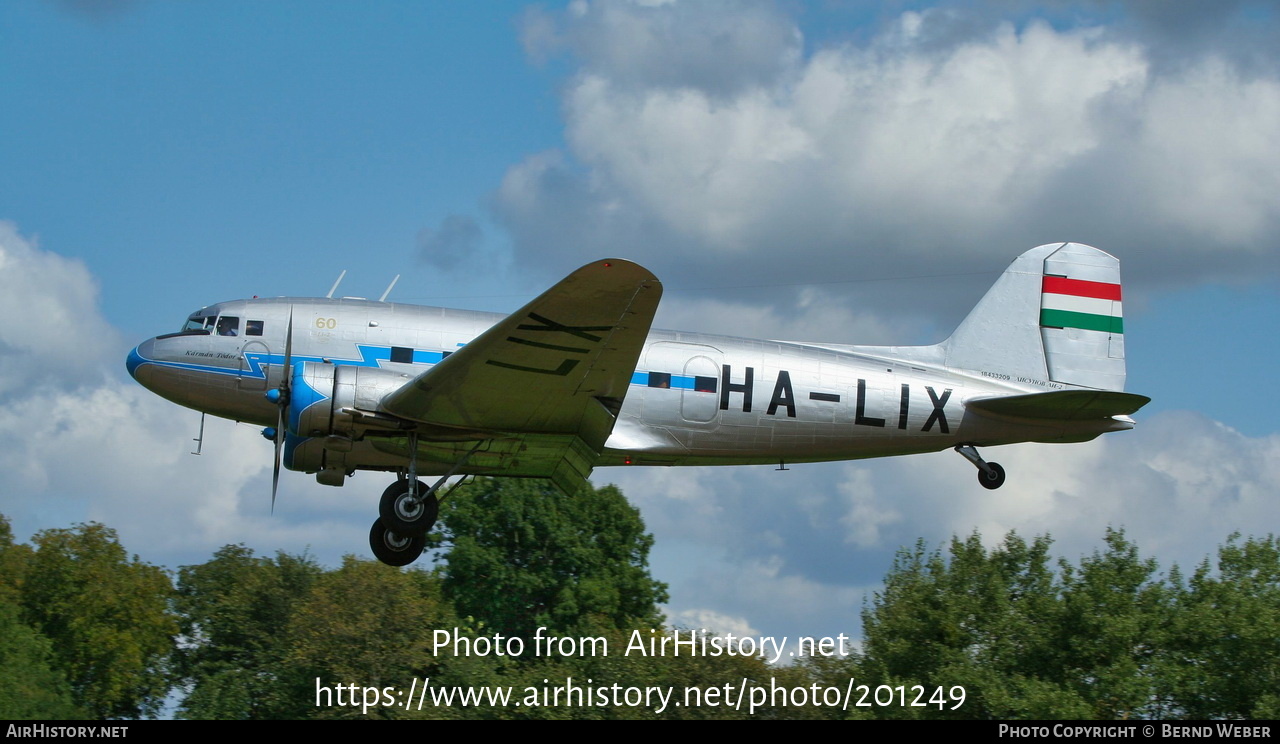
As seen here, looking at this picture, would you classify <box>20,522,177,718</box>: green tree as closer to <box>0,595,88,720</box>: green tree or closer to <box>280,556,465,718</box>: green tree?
<box>0,595,88,720</box>: green tree

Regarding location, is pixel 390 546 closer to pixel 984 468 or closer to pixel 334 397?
pixel 334 397

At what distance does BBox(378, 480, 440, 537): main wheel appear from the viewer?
14008 mm

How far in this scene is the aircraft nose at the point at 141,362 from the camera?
48.5 feet

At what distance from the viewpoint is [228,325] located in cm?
1495

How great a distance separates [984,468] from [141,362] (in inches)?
412

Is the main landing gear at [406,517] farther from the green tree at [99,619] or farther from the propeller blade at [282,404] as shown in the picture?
the green tree at [99,619]

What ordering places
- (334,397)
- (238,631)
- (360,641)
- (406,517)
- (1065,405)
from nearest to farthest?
1. (334,397)
2. (406,517)
3. (1065,405)
4. (360,641)
5. (238,631)

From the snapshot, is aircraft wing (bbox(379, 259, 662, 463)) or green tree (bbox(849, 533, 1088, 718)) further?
green tree (bbox(849, 533, 1088, 718))

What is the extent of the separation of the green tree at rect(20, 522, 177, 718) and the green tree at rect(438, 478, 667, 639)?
9050 mm

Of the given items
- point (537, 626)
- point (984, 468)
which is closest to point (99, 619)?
point (537, 626)

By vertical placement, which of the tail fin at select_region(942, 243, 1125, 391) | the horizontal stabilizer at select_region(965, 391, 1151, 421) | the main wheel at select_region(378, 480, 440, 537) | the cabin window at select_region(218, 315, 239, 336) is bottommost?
the main wheel at select_region(378, 480, 440, 537)

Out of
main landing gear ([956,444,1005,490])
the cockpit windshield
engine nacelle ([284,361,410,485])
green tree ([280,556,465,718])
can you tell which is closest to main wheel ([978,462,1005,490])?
main landing gear ([956,444,1005,490])

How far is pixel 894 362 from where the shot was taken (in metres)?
16.1
